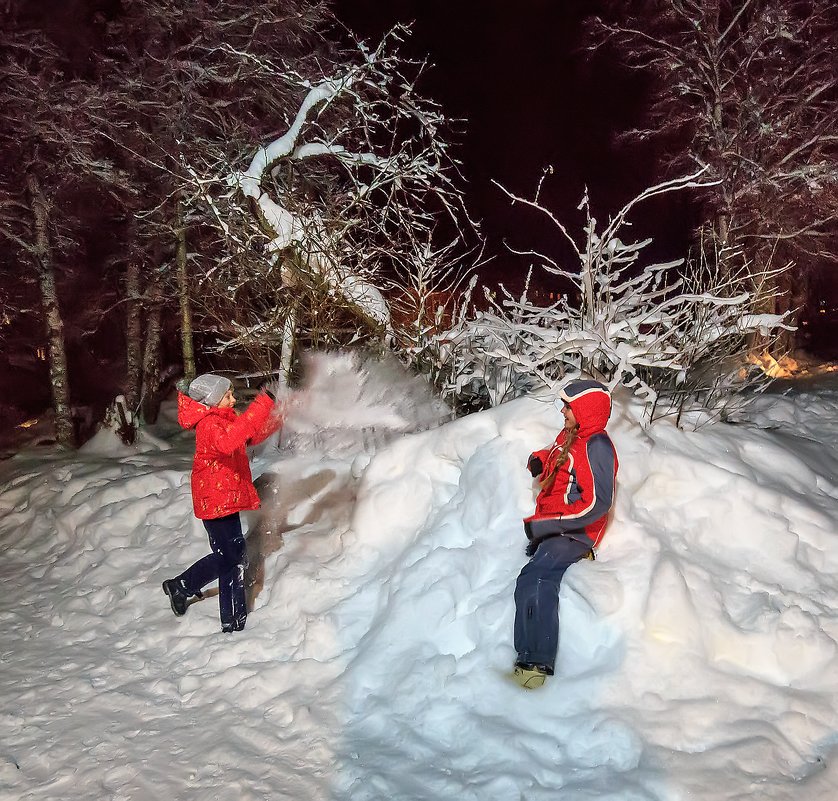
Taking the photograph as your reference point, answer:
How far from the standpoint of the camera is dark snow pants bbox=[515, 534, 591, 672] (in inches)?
128

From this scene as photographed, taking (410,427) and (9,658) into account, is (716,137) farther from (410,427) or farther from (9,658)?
(9,658)

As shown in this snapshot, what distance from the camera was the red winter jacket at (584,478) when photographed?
12.1ft

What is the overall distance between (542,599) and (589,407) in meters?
1.22

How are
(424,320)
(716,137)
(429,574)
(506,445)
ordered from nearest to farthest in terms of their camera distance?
(429,574) → (506,445) → (424,320) → (716,137)

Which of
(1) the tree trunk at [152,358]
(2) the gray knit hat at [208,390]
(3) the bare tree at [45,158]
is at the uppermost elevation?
(3) the bare tree at [45,158]

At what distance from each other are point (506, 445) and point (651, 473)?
3.53 ft

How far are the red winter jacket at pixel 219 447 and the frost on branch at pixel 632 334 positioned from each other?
6.51ft

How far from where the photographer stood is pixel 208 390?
4.38m

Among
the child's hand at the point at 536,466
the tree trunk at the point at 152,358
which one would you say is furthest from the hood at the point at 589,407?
the tree trunk at the point at 152,358

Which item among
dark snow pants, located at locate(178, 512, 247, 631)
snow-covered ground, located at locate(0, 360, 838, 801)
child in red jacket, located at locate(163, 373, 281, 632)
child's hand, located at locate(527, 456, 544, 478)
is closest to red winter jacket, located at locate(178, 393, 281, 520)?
child in red jacket, located at locate(163, 373, 281, 632)

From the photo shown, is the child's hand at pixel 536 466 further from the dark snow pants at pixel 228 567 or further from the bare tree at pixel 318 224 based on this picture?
the bare tree at pixel 318 224

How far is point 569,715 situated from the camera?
10.2 feet

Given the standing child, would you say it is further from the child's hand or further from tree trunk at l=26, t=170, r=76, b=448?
tree trunk at l=26, t=170, r=76, b=448

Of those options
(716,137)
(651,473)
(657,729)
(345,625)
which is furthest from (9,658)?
(716,137)
